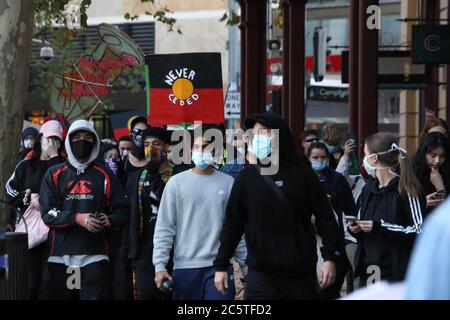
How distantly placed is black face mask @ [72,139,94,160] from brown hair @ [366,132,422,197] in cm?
227

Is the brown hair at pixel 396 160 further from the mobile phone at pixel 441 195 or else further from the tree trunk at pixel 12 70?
the tree trunk at pixel 12 70

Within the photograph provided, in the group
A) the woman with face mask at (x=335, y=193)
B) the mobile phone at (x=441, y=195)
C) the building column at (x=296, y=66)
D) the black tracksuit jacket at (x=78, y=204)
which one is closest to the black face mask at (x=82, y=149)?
the black tracksuit jacket at (x=78, y=204)

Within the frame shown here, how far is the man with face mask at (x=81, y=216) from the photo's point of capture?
8.87m

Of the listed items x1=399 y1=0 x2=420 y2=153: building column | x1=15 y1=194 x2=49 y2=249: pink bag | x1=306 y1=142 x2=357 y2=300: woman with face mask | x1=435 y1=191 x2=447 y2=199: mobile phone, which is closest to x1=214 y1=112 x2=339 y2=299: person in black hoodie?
x1=435 y1=191 x2=447 y2=199: mobile phone

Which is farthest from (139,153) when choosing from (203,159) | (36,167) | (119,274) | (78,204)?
(203,159)

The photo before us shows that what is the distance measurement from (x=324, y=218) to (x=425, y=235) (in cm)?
514

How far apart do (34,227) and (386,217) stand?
332 cm

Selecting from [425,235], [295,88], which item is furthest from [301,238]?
[295,88]

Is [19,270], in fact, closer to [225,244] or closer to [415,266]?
[225,244]

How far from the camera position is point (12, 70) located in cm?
1224

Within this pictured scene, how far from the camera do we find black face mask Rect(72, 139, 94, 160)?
909 cm

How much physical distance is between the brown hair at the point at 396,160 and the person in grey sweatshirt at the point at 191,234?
1102 mm

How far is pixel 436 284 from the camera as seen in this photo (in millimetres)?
2023

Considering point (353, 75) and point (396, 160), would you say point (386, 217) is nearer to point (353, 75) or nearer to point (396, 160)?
point (396, 160)
